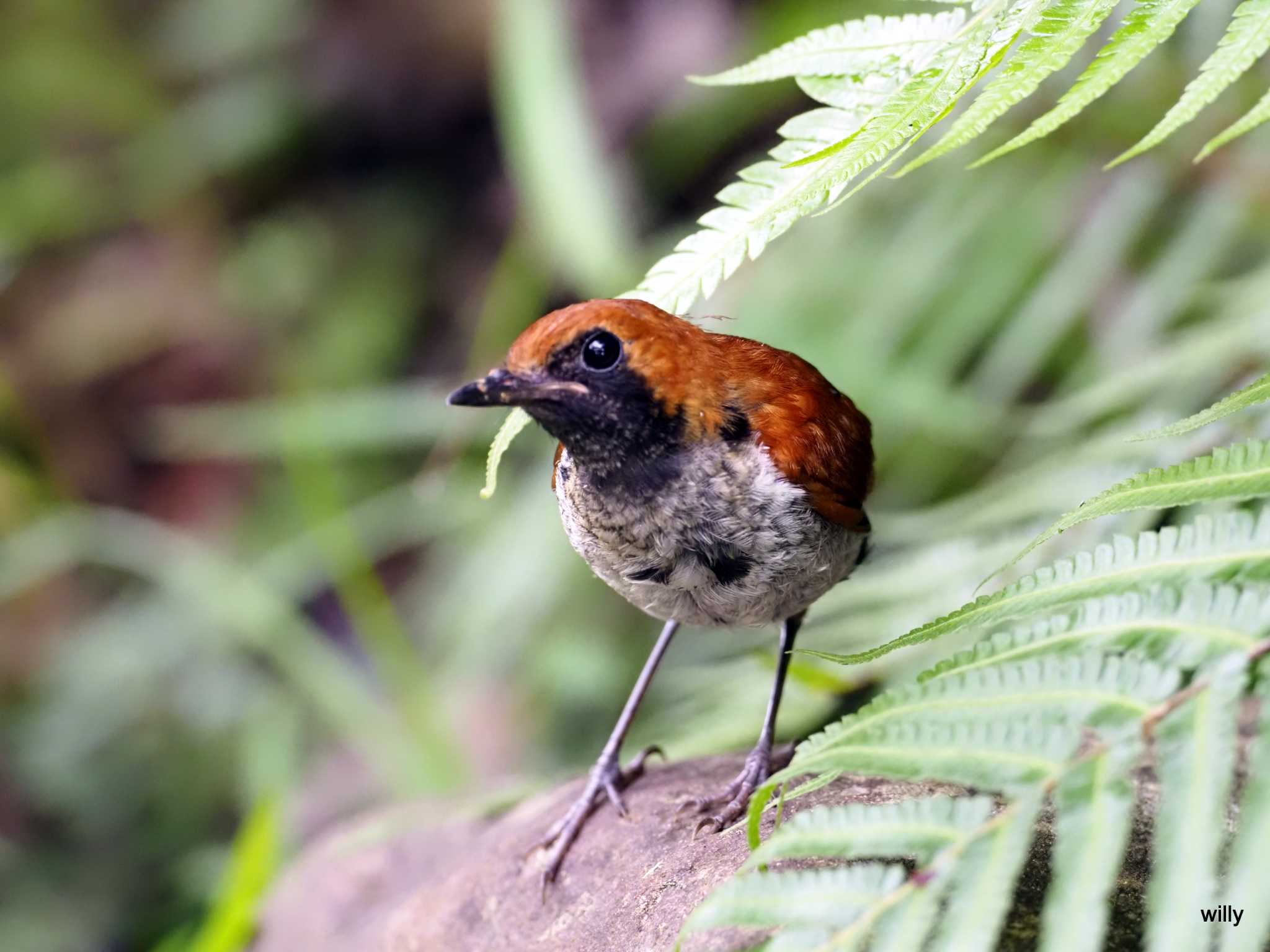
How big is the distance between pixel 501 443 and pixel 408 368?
214 inches

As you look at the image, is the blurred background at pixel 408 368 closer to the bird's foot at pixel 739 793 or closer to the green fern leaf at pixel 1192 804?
the bird's foot at pixel 739 793

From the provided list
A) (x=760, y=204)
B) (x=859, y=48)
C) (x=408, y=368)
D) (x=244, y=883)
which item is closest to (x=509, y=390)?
(x=760, y=204)

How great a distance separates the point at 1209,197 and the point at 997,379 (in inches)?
35.1

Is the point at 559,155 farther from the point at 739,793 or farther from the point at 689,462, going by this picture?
the point at 739,793

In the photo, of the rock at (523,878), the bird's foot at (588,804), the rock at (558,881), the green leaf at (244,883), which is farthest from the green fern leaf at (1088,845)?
the green leaf at (244,883)

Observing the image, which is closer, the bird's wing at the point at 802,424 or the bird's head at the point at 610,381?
the bird's head at the point at 610,381

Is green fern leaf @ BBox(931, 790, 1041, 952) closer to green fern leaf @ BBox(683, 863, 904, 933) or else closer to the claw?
green fern leaf @ BBox(683, 863, 904, 933)

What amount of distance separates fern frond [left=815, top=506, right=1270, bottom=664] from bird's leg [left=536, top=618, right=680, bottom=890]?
43.8 inches

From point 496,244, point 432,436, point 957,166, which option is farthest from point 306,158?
point 957,166

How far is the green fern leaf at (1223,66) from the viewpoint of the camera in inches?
60.1

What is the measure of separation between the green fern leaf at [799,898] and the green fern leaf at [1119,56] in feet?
3.08

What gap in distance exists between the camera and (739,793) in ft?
7.90

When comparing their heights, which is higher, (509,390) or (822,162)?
(822,162)

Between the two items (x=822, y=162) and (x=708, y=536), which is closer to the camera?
(x=822, y=162)
